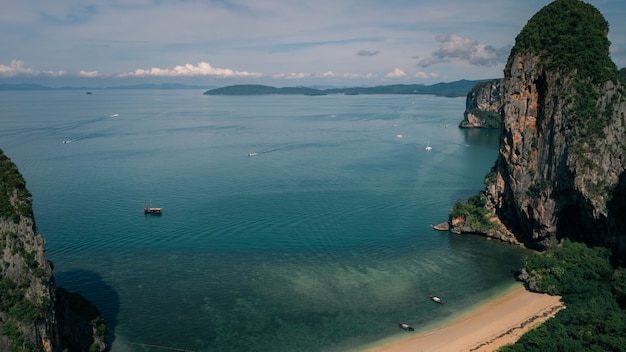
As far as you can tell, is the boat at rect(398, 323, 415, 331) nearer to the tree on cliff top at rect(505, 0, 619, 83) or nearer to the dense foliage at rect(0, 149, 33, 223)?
the dense foliage at rect(0, 149, 33, 223)

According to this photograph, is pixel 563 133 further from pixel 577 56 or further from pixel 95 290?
pixel 95 290

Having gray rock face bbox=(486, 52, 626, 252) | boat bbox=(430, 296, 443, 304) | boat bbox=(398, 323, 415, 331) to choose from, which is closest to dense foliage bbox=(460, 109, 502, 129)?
gray rock face bbox=(486, 52, 626, 252)

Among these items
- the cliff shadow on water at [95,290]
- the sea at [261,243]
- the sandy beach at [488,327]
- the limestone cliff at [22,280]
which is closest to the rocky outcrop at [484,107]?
the sea at [261,243]

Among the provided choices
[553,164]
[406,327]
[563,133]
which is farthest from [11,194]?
[563,133]

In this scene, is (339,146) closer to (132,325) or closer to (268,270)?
(268,270)

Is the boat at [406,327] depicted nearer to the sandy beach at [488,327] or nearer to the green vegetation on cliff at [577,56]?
the sandy beach at [488,327]
